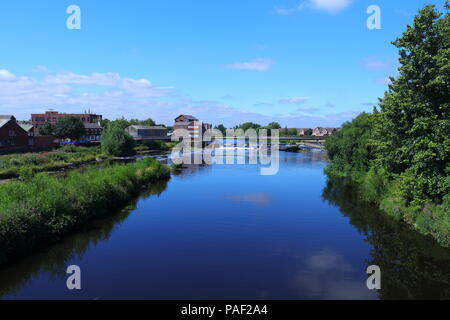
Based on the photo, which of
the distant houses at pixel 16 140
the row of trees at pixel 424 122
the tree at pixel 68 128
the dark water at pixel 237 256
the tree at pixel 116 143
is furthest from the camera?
the tree at pixel 68 128

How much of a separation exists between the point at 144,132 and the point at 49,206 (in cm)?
10331

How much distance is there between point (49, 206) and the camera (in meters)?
24.5

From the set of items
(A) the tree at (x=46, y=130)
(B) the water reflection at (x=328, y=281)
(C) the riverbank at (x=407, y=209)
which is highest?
(A) the tree at (x=46, y=130)

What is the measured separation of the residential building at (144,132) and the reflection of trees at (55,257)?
92679 mm

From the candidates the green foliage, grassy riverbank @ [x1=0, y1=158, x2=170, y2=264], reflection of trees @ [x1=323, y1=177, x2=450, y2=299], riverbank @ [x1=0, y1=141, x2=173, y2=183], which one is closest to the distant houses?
riverbank @ [x1=0, y1=141, x2=173, y2=183]

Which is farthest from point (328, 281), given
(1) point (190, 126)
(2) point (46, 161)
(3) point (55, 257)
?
(1) point (190, 126)

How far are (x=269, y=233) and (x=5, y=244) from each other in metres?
19.0

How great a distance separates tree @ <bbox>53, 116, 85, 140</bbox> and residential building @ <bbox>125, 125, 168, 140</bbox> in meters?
22.1

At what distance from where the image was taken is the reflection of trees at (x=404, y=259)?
18.5 meters

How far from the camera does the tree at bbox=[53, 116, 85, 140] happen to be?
96.1 metres

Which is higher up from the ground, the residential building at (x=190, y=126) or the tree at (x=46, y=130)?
the residential building at (x=190, y=126)

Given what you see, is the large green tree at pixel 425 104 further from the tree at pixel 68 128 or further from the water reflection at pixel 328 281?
the tree at pixel 68 128

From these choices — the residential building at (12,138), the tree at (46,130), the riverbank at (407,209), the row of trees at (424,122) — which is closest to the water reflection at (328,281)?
the riverbank at (407,209)
